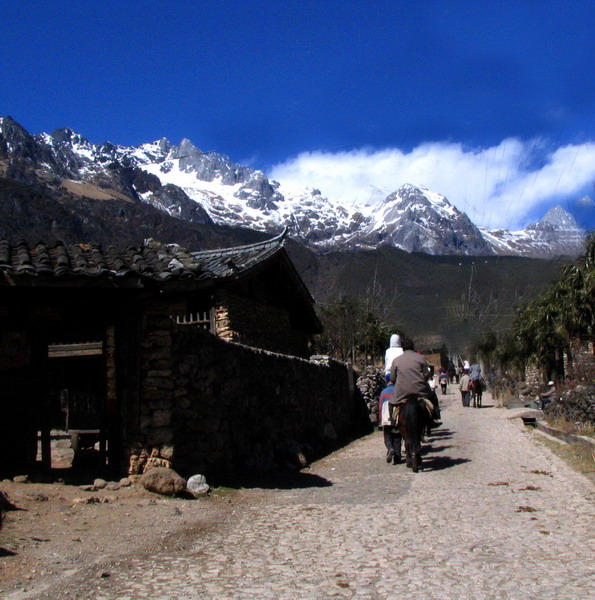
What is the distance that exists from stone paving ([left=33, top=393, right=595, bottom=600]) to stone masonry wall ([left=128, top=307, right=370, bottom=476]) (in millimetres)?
1049

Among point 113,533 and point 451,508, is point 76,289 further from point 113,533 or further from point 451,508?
point 451,508

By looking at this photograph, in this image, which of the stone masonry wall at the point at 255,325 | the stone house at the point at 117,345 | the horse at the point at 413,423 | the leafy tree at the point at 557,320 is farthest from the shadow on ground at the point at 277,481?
the leafy tree at the point at 557,320

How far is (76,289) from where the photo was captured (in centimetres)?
821

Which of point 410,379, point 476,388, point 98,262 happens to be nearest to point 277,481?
point 410,379

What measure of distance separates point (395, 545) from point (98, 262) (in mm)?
4681

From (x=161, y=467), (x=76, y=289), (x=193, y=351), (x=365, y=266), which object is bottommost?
(x=161, y=467)

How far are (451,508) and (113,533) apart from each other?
3.26 meters

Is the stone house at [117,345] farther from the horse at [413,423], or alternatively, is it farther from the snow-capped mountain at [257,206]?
the snow-capped mountain at [257,206]

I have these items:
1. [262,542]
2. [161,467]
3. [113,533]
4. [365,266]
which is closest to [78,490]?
[161,467]

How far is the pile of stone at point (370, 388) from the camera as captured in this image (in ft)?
67.0

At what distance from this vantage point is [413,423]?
31.3 feet

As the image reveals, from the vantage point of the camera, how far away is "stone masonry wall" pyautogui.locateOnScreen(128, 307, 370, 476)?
27.4ft

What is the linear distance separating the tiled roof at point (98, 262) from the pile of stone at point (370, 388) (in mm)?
11963

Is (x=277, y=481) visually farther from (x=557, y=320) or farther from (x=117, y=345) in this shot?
(x=557, y=320)
